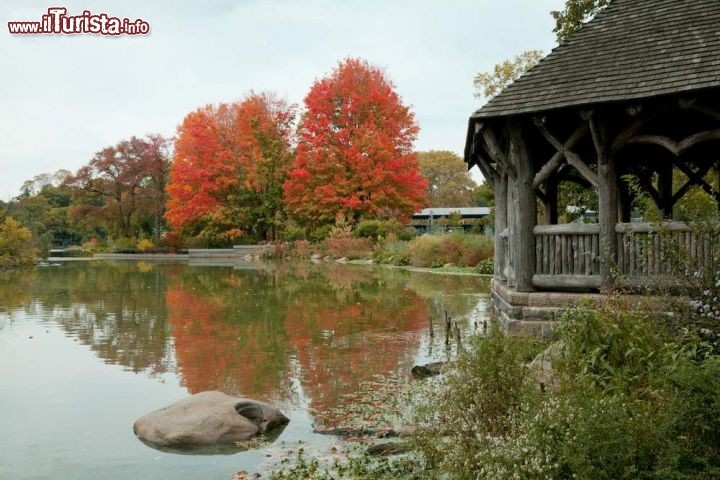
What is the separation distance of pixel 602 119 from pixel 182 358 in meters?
6.74

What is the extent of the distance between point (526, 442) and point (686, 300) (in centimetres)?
422

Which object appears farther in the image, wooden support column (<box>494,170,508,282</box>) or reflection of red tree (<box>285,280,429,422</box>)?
wooden support column (<box>494,170,508,282</box>)

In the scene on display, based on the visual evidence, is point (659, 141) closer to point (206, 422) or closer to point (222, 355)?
point (206, 422)

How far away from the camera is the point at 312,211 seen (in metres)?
39.7

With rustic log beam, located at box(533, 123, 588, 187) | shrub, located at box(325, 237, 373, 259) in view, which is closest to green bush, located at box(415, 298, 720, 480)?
rustic log beam, located at box(533, 123, 588, 187)

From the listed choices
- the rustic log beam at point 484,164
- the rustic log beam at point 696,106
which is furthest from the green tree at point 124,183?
the rustic log beam at point 696,106

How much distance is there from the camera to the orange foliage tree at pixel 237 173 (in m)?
44.1

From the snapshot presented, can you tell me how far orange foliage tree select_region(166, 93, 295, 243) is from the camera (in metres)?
44.1

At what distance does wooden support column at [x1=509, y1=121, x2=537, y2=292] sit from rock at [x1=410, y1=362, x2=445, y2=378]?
1.84 metres

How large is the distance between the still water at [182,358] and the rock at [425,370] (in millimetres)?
175

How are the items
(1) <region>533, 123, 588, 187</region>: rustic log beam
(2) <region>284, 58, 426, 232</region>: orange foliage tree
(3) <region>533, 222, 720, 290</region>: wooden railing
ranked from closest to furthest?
(3) <region>533, 222, 720, 290</region>: wooden railing
(1) <region>533, 123, 588, 187</region>: rustic log beam
(2) <region>284, 58, 426, 232</region>: orange foliage tree

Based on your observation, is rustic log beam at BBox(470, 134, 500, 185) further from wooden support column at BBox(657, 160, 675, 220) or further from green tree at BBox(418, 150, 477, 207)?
green tree at BBox(418, 150, 477, 207)

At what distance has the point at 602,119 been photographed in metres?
8.88

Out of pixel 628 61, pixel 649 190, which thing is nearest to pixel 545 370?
pixel 628 61
